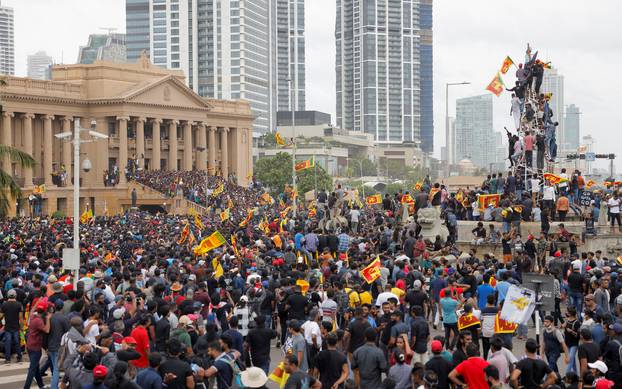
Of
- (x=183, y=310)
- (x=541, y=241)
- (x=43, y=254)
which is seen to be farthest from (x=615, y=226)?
(x=183, y=310)

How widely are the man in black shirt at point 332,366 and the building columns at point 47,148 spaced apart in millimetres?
68525

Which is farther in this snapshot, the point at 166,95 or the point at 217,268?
the point at 166,95

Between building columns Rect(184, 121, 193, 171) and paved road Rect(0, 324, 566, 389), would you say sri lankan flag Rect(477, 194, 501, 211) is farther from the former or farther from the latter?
building columns Rect(184, 121, 193, 171)

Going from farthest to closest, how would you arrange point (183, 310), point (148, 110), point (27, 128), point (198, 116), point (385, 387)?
point (198, 116) < point (148, 110) < point (27, 128) < point (183, 310) < point (385, 387)

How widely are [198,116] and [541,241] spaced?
6666 cm

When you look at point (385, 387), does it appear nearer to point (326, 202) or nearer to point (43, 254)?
point (43, 254)

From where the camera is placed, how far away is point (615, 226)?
32844 millimetres

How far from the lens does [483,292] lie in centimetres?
1881

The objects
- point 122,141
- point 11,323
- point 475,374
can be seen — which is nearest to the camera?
point 475,374

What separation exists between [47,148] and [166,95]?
12583mm

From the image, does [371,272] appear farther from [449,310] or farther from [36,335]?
[36,335]

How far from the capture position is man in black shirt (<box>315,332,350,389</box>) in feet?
43.7

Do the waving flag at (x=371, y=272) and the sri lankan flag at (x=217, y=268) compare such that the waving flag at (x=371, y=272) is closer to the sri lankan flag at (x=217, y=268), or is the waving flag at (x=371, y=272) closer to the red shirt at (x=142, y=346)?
the sri lankan flag at (x=217, y=268)

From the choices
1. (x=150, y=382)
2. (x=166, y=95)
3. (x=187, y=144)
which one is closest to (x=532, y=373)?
(x=150, y=382)
